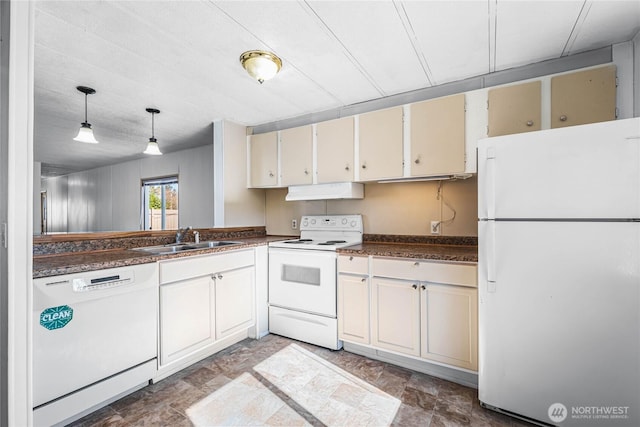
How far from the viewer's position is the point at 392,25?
1646mm

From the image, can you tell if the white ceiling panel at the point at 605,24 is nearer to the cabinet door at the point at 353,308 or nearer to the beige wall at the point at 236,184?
the cabinet door at the point at 353,308

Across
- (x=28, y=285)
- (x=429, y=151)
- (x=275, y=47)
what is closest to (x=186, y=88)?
(x=275, y=47)

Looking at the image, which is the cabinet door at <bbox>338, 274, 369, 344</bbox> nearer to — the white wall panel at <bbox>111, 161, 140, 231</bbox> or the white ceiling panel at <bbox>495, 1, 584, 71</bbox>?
the white ceiling panel at <bbox>495, 1, 584, 71</bbox>

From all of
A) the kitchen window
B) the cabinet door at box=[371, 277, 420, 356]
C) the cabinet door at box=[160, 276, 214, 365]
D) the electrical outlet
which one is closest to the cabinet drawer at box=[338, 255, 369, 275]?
the cabinet door at box=[371, 277, 420, 356]

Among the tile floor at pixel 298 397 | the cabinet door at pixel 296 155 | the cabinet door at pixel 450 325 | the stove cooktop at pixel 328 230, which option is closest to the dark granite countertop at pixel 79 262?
the tile floor at pixel 298 397

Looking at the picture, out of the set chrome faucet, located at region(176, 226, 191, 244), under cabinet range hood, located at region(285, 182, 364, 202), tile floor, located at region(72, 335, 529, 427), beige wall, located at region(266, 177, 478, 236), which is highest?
under cabinet range hood, located at region(285, 182, 364, 202)

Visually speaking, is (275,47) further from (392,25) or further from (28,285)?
(28,285)

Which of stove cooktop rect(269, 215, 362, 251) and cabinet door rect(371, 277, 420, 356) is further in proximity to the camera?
stove cooktop rect(269, 215, 362, 251)

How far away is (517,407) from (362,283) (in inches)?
46.4

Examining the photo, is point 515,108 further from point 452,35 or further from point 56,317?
point 56,317

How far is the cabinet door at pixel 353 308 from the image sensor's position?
7.63 feet

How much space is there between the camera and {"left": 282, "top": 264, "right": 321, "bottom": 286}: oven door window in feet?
8.41

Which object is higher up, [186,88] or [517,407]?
[186,88]

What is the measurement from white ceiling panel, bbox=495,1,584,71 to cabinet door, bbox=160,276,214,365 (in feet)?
8.57
